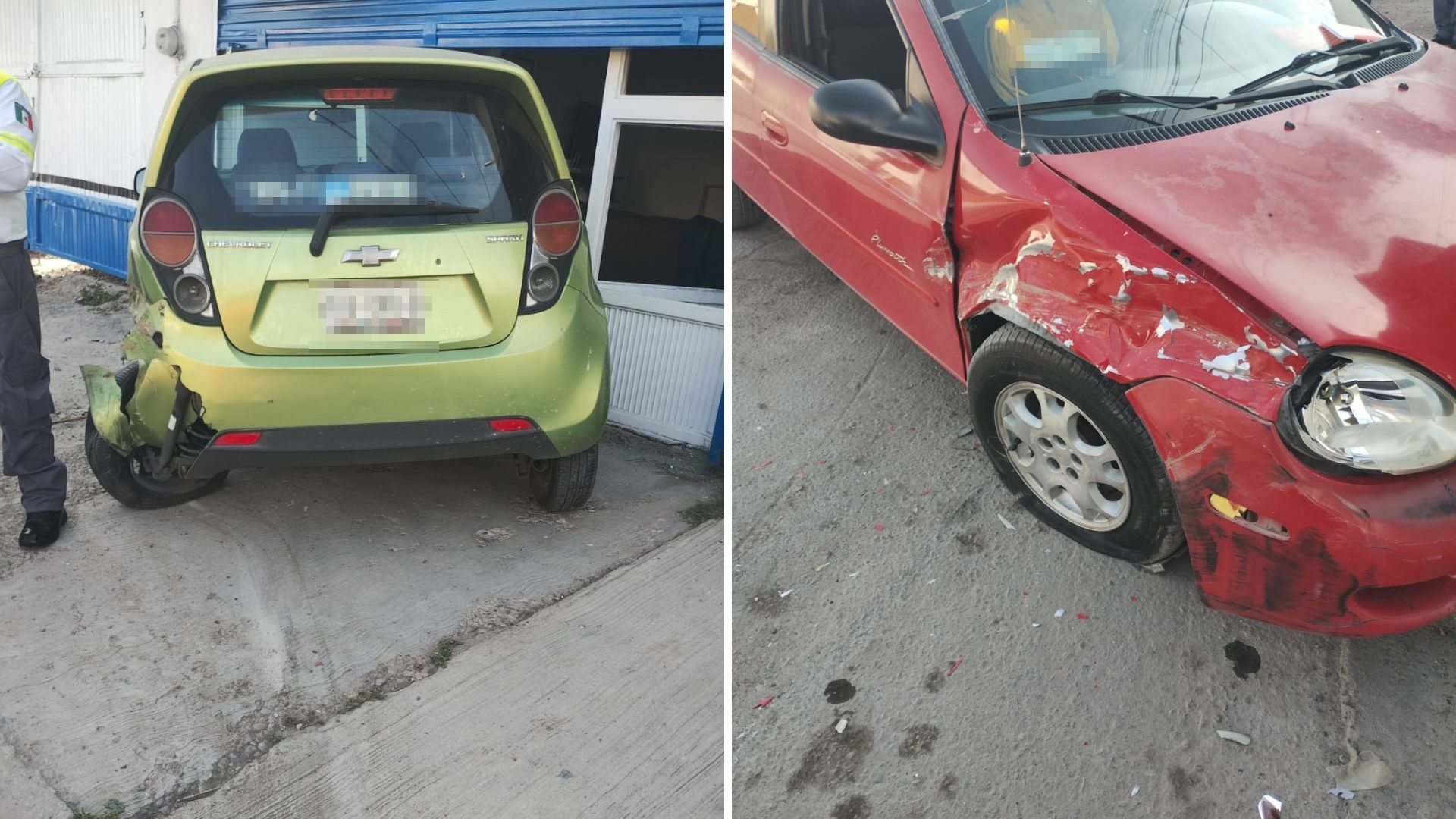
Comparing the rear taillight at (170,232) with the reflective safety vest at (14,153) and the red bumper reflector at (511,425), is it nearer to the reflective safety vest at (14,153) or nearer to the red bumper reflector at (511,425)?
the reflective safety vest at (14,153)

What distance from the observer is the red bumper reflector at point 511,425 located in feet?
11.1

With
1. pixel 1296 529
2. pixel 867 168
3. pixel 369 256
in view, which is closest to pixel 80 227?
pixel 369 256

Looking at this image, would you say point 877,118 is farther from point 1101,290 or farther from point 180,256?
point 180,256

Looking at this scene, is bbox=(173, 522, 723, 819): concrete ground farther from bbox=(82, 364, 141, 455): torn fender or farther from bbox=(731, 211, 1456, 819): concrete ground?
bbox=(82, 364, 141, 455): torn fender

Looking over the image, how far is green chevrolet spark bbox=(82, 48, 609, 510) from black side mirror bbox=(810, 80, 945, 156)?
95cm

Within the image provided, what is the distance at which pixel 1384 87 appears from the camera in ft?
9.77

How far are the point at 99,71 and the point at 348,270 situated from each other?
21.6 feet

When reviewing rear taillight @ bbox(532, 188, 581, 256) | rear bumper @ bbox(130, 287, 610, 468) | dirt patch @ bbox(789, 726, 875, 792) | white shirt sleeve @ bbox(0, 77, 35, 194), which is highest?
white shirt sleeve @ bbox(0, 77, 35, 194)

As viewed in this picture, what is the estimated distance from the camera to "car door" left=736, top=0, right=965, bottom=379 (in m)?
3.26

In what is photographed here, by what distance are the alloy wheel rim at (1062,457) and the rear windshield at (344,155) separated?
5.58ft

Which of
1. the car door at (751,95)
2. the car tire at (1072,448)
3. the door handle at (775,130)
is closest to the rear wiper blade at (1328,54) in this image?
the car tire at (1072,448)

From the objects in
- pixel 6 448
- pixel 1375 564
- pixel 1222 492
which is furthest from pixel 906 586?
pixel 6 448

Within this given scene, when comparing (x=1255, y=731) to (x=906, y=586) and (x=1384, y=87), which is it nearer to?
(x=906, y=586)

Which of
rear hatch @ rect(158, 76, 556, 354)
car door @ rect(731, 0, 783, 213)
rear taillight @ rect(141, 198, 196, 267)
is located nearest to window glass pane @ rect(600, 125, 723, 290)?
car door @ rect(731, 0, 783, 213)
